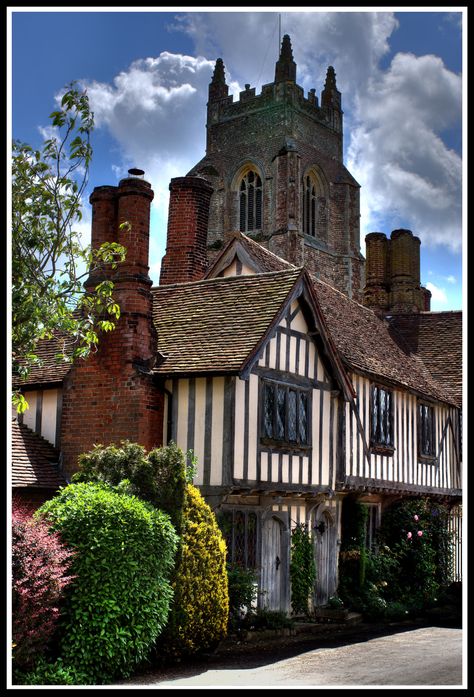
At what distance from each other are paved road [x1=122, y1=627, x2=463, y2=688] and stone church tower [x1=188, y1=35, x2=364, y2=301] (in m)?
41.2

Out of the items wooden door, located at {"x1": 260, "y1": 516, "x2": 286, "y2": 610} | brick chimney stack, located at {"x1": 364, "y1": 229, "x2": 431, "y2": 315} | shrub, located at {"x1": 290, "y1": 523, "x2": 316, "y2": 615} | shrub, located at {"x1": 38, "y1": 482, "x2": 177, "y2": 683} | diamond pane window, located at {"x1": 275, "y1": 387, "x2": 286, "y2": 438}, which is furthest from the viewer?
brick chimney stack, located at {"x1": 364, "y1": 229, "x2": 431, "y2": 315}

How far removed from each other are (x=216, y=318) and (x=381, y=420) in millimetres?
4843

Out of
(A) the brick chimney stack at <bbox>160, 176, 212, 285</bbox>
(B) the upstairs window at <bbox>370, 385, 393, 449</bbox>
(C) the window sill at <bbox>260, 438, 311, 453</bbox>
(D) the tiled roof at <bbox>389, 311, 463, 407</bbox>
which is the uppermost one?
(A) the brick chimney stack at <bbox>160, 176, 212, 285</bbox>

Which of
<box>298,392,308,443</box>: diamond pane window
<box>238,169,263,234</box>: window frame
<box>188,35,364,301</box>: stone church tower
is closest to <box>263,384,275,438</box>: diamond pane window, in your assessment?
<box>298,392,308,443</box>: diamond pane window

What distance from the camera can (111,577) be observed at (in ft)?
31.8

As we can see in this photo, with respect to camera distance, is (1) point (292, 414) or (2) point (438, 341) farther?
(2) point (438, 341)

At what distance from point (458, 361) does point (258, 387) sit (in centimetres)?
1088

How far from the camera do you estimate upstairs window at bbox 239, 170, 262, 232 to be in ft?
180

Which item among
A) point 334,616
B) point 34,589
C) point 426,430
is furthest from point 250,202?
point 34,589

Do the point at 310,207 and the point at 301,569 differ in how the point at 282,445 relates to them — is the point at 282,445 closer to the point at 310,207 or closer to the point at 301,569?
the point at 301,569

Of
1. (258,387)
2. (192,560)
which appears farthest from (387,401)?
(192,560)

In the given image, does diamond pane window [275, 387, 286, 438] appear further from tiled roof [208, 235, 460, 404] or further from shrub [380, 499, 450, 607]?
shrub [380, 499, 450, 607]

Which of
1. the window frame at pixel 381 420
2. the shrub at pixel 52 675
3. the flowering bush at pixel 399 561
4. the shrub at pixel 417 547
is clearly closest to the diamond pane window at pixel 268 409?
the window frame at pixel 381 420

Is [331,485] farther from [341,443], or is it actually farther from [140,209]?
[140,209]
